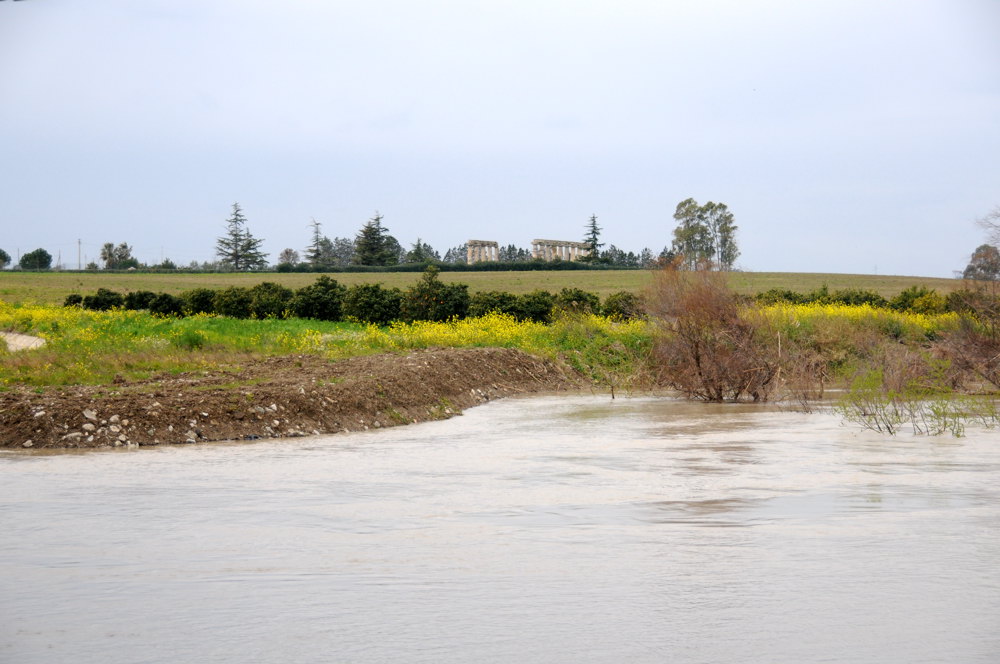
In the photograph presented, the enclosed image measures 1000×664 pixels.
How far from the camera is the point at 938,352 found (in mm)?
24562

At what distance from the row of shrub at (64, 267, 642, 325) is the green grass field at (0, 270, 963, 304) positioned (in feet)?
52.9

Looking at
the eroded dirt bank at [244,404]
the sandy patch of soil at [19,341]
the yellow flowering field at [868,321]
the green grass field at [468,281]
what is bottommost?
the eroded dirt bank at [244,404]

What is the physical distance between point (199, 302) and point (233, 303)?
7.41 feet

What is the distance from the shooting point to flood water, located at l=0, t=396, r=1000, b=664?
6414 millimetres

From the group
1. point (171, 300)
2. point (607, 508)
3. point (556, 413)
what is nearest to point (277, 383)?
point (556, 413)

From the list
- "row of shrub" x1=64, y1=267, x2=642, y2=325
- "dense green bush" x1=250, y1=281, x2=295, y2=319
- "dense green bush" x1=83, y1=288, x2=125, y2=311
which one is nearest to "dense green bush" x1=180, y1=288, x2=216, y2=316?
"row of shrub" x1=64, y1=267, x2=642, y2=325

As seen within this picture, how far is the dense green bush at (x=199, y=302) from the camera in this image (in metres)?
45.0

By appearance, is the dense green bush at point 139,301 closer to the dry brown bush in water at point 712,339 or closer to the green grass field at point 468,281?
the green grass field at point 468,281

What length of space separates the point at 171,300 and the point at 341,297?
8584mm

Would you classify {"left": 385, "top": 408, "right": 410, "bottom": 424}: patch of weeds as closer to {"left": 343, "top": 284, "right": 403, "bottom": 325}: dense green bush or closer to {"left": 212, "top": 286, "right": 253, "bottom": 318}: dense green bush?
{"left": 343, "top": 284, "right": 403, "bottom": 325}: dense green bush

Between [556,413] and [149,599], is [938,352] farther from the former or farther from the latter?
[149,599]

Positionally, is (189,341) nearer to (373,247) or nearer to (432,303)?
(432,303)

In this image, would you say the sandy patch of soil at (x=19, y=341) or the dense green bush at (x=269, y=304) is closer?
the sandy patch of soil at (x=19, y=341)

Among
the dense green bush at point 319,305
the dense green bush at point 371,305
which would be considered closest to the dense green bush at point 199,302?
the dense green bush at point 319,305
